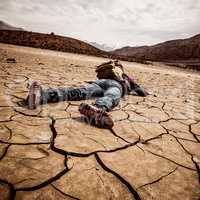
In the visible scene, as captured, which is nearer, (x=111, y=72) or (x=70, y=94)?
(x=70, y=94)

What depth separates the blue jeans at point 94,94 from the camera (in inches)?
69.5

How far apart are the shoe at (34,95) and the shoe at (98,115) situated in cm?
45

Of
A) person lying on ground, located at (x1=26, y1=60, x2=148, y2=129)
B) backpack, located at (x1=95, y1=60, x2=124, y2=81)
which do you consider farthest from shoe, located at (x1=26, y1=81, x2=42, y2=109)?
backpack, located at (x1=95, y1=60, x2=124, y2=81)

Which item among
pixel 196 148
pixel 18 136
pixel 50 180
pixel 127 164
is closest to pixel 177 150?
pixel 196 148

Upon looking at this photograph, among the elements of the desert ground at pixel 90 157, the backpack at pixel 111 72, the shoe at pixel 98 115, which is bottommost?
the desert ground at pixel 90 157

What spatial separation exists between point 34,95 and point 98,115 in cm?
62

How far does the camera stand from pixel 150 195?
0.89 m

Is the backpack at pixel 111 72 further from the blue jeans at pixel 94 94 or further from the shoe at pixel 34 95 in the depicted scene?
the shoe at pixel 34 95

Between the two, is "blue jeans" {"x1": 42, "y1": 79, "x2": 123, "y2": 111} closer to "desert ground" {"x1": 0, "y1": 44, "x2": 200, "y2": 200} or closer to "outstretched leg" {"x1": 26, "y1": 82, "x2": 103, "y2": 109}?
"outstretched leg" {"x1": 26, "y1": 82, "x2": 103, "y2": 109}

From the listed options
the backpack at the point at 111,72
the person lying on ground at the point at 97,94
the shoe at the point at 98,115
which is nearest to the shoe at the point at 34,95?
the person lying on ground at the point at 97,94

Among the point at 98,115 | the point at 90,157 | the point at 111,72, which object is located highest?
the point at 111,72

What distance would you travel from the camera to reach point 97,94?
2.24 meters

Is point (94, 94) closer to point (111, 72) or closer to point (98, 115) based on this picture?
point (111, 72)

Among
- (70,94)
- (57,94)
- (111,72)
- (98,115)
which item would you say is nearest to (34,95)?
(57,94)
